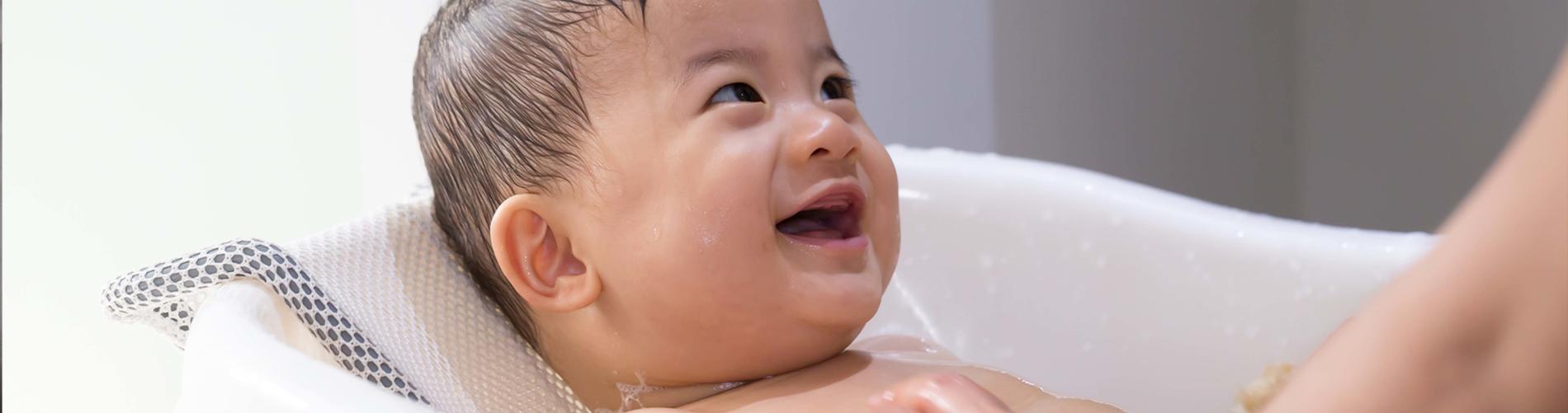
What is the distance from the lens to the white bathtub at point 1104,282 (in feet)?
3.40

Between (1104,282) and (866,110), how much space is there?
2.64 feet

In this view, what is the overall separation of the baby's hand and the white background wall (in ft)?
2.92

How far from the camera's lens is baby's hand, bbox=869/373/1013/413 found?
0.66 meters

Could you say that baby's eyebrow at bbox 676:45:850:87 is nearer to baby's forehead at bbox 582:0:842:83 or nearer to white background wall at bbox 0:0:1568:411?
baby's forehead at bbox 582:0:842:83

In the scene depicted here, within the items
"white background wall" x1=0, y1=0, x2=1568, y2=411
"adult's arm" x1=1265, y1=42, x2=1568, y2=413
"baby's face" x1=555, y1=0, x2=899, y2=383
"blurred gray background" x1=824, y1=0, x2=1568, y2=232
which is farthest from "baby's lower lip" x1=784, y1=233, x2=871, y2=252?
"blurred gray background" x1=824, y1=0, x2=1568, y2=232

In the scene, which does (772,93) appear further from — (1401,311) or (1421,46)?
(1421,46)

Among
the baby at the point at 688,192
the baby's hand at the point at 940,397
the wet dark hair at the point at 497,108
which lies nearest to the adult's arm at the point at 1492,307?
the baby's hand at the point at 940,397

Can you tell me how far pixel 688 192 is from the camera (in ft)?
2.68

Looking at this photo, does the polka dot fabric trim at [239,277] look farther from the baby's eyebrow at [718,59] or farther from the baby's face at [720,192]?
the baby's eyebrow at [718,59]

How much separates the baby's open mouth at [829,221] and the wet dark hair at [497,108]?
5.5 inches

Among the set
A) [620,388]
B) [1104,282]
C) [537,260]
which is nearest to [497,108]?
[537,260]

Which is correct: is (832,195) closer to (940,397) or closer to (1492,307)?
(940,397)

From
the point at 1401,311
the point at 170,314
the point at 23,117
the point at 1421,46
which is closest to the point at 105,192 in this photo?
the point at 23,117

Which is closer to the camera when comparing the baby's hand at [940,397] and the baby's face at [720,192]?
the baby's hand at [940,397]
